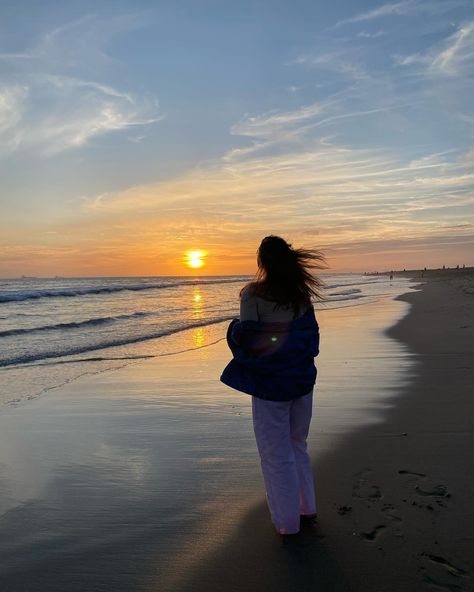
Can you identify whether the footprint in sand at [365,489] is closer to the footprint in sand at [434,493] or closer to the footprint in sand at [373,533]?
the footprint in sand at [434,493]

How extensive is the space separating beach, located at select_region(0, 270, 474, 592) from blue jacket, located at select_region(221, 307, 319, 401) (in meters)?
1.01

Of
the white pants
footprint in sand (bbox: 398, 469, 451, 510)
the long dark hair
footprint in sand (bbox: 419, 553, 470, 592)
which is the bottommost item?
footprint in sand (bbox: 419, 553, 470, 592)

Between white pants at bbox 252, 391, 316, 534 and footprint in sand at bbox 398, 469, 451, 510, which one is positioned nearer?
white pants at bbox 252, 391, 316, 534

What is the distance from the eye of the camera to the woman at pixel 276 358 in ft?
11.7

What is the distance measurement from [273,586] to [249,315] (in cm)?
167

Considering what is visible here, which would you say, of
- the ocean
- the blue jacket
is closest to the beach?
the blue jacket

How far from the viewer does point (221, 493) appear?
14.0ft

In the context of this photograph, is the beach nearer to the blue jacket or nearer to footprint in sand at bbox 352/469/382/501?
footprint in sand at bbox 352/469/382/501

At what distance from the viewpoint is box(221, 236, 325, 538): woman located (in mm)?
3570

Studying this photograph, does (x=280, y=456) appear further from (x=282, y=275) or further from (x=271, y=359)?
(x=282, y=275)

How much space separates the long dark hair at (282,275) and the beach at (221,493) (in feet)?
5.31

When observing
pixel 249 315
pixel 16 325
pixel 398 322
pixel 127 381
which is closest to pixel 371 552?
pixel 249 315

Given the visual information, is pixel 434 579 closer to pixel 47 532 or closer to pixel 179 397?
pixel 47 532

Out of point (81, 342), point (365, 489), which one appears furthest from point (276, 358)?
point (81, 342)
